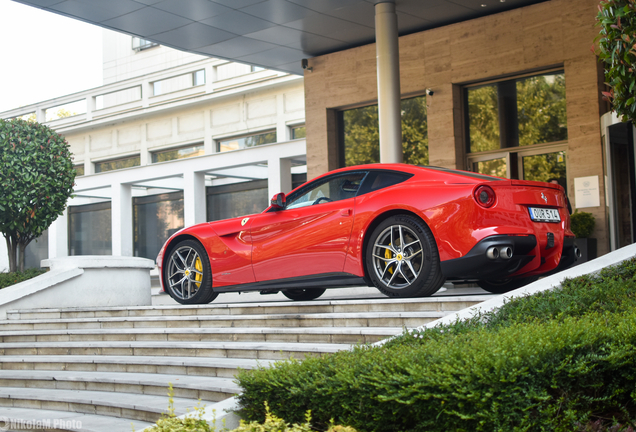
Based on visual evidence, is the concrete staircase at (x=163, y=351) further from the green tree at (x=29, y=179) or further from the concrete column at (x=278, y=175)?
the concrete column at (x=278, y=175)

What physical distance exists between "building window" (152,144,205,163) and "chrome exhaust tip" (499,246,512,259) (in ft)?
59.0

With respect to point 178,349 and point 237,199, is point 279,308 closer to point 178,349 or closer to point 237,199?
point 178,349

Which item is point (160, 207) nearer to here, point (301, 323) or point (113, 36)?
point (113, 36)

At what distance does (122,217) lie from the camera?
2214 cm

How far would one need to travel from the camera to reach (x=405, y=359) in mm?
3494

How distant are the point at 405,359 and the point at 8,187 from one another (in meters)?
11.6

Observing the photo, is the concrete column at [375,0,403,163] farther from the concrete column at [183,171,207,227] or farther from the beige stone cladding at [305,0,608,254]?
the concrete column at [183,171,207,227]

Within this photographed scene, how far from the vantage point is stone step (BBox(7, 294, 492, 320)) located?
20.0ft

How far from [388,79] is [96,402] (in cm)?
820

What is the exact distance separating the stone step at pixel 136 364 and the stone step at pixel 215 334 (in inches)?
16.7

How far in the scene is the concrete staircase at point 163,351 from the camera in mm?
5465

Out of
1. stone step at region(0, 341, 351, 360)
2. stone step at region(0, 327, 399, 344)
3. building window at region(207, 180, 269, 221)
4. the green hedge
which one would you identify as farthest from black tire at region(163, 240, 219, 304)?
building window at region(207, 180, 269, 221)

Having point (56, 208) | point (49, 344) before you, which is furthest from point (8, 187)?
point (49, 344)

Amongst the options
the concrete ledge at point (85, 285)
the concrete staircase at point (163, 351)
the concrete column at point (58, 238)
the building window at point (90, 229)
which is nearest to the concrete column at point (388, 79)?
the concrete ledge at point (85, 285)
